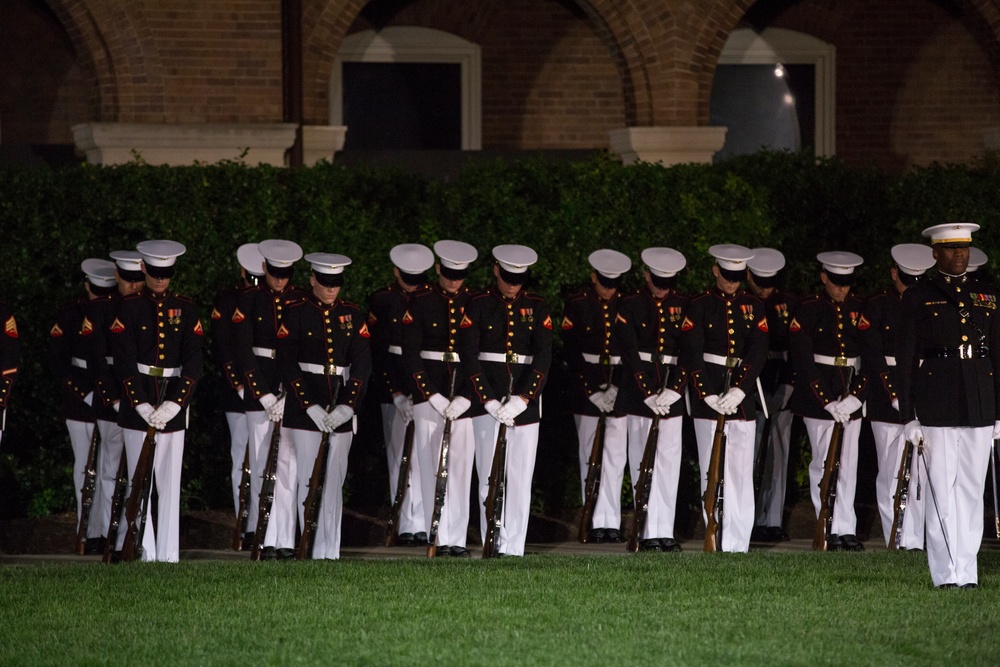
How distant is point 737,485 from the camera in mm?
10680

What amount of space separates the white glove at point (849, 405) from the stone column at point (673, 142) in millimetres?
5519

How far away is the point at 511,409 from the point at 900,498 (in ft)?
9.00

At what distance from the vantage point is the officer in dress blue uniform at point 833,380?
11.0 metres

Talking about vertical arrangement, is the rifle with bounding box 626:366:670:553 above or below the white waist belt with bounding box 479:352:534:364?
below

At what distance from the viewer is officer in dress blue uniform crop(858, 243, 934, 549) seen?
10.9m

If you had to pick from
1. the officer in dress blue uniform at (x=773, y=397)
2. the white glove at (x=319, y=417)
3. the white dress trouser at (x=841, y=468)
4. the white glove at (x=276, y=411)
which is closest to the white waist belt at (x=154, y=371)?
the white glove at (x=276, y=411)

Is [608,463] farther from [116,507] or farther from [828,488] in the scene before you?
[116,507]

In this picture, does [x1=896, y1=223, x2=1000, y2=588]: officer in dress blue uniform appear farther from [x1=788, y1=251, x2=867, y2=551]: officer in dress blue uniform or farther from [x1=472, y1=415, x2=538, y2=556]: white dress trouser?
[x1=472, y1=415, x2=538, y2=556]: white dress trouser

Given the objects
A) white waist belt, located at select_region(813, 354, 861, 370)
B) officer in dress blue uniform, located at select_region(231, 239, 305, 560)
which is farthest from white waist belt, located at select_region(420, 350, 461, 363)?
white waist belt, located at select_region(813, 354, 861, 370)

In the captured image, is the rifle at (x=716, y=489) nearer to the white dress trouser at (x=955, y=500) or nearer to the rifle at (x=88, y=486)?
the white dress trouser at (x=955, y=500)

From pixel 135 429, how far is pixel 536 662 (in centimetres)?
418

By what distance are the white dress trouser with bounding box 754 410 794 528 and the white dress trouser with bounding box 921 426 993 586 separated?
3.25 m

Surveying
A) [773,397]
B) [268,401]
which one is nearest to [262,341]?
[268,401]

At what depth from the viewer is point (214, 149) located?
14.7m
